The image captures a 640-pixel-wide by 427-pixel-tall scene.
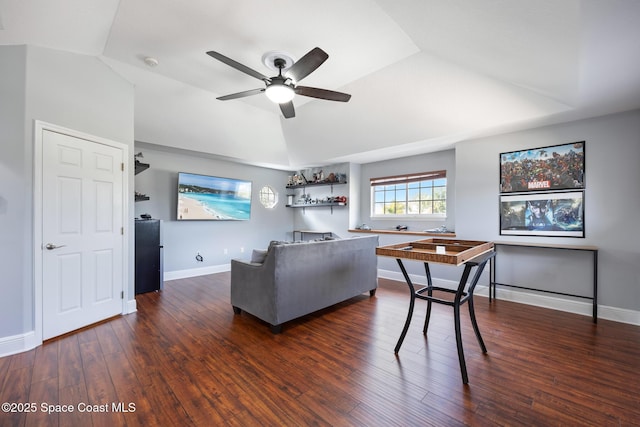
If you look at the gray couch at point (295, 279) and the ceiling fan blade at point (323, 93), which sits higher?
the ceiling fan blade at point (323, 93)

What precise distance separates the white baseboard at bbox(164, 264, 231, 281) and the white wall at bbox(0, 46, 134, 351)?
8.24 feet

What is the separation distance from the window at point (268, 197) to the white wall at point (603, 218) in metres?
4.87

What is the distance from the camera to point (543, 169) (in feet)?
11.6

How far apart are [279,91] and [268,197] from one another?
443 centimetres

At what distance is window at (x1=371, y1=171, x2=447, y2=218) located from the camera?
16.1 ft

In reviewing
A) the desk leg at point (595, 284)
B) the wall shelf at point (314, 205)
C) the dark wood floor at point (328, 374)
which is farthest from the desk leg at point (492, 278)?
the wall shelf at point (314, 205)

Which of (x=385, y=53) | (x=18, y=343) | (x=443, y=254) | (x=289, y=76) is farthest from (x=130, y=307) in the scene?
(x=385, y=53)

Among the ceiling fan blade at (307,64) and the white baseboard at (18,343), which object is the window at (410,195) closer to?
the ceiling fan blade at (307,64)

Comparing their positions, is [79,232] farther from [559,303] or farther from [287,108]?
[559,303]

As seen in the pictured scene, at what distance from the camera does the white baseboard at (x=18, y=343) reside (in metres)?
2.31

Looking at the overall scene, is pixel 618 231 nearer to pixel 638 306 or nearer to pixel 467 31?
pixel 638 306

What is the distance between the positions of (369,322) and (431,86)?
2.90 metres

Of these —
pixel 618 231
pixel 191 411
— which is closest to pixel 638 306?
pixel 618 231

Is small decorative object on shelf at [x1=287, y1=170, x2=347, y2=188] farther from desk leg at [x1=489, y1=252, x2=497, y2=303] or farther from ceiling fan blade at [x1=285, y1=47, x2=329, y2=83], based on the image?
ceiling fan blade at [x1=285, y1=47, x2=329, y2=83]
